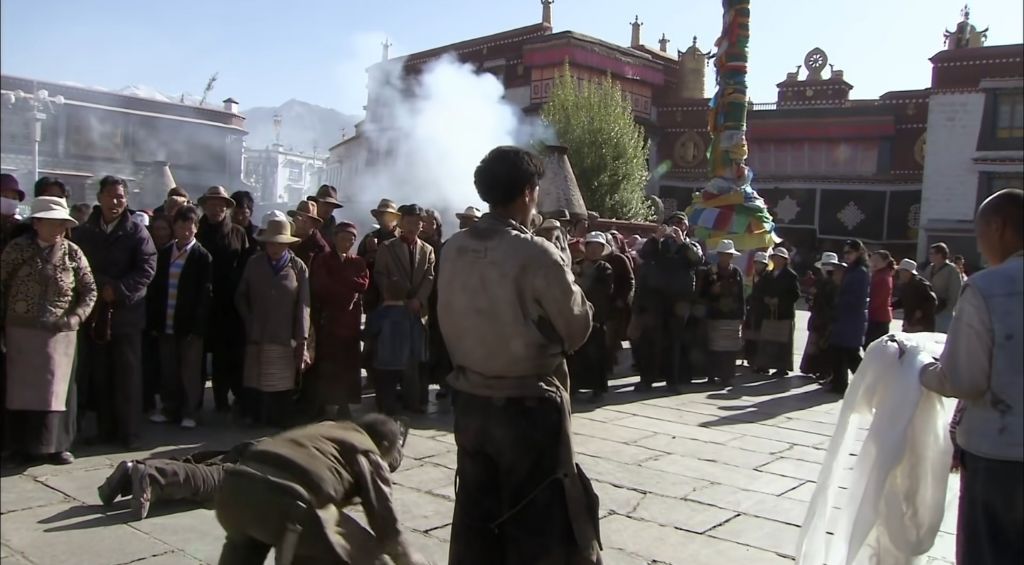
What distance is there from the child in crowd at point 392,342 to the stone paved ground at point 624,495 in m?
0.44

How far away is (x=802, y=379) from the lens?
9.80m

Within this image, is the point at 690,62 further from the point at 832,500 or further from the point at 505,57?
the point at 832,500

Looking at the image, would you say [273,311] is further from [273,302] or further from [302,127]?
[302,127]

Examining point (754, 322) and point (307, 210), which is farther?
point (754, 322)

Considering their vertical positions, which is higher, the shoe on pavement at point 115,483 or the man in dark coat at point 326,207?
the man in dark coat at point 326,207

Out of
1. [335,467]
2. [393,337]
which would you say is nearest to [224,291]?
[393,337]

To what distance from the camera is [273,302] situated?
616 cm

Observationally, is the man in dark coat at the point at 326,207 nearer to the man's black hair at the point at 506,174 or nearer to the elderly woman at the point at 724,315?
the elderly woman at the point at 724,315

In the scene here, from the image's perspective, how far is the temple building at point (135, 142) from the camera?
6.43 m

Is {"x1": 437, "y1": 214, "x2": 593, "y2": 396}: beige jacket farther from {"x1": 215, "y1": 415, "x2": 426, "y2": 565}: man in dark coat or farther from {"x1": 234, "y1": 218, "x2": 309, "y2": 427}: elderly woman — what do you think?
{"x1": 234, "y1": 218, "x2": 309, "y2": 427}: elderly woman

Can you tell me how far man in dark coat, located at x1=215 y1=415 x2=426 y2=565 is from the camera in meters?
2.72

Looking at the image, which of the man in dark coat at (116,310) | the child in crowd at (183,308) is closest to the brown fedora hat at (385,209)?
the child in crowd at (183,308)

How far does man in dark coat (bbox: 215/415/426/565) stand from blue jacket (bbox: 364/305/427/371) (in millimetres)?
3698

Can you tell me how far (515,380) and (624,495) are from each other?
2.49 meters
